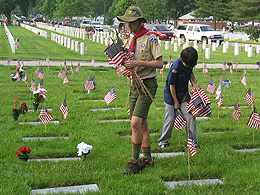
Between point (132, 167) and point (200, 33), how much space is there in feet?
108

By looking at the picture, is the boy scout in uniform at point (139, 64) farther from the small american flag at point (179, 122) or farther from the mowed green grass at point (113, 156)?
the small american flag at point (179, 122)

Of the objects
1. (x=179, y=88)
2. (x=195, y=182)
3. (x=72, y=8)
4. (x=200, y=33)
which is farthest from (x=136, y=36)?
(x=72, y=8)

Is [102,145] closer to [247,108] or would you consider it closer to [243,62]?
[247,108]

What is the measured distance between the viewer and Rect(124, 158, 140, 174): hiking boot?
15.9 feet

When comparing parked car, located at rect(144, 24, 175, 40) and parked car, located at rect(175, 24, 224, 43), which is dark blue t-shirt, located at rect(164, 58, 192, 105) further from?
parked car, located at rect(144, 24, 175, 40)

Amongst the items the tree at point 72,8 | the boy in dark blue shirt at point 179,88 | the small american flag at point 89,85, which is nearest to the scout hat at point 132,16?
the boy in dark blue shirt at point 179,88

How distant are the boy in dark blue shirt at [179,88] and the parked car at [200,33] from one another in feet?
99.7

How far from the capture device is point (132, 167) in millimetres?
4855

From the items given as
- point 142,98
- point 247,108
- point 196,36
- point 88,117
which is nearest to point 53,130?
point 88,117

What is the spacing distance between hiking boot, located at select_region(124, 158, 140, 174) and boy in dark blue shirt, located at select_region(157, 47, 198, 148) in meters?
1.11

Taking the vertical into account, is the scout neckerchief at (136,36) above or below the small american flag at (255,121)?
above

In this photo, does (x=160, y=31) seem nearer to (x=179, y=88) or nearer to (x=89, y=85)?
(x=89, y=85)

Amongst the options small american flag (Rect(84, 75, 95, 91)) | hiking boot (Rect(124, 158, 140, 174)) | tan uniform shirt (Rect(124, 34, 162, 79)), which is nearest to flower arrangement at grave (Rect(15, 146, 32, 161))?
hiking boot (Rect(124, 158, 140, 174))

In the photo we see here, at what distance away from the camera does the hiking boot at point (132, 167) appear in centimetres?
484
